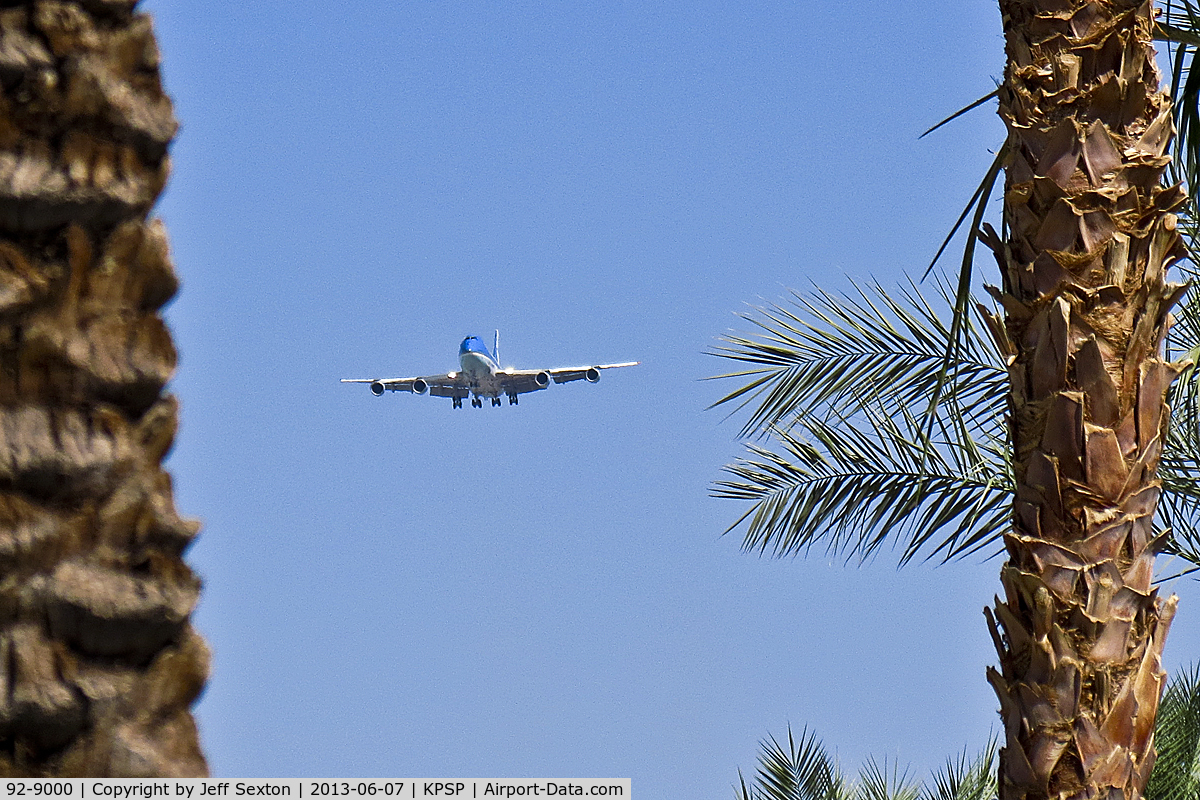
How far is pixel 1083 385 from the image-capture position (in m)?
5.21

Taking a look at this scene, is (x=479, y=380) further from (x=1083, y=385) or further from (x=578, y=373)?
(x=1083, y=385)

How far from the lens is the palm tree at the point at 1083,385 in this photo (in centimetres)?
507

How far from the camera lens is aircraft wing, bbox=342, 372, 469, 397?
145 ft

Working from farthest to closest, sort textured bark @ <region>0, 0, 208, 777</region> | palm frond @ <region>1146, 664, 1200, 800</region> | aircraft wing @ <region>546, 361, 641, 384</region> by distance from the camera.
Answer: aircraft wing @ <region>546, 361, 641, 384</region>
palm frond @ <region>1146, 664, 1200, 800</region>
textured bark @ <region>0, 0, 208, 777</region>

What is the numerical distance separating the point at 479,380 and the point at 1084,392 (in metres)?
41.1

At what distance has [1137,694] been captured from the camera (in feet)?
16.8

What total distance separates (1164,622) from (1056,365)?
1.00 metres

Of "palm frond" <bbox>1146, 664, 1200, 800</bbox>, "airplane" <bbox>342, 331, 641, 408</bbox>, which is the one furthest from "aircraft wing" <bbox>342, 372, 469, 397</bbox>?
"palm frond" <bbox>1146, 664, 1200, 800</bbox>

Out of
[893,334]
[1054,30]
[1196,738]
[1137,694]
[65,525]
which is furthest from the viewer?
[1196,738]

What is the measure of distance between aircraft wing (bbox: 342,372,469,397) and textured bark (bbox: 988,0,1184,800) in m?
39.2

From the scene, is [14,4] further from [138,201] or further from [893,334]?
[893,334]

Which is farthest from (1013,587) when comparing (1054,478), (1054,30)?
(1054,30)

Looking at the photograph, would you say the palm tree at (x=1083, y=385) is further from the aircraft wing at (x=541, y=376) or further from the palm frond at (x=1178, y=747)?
the aircraft wing at (x=541, y=376)
